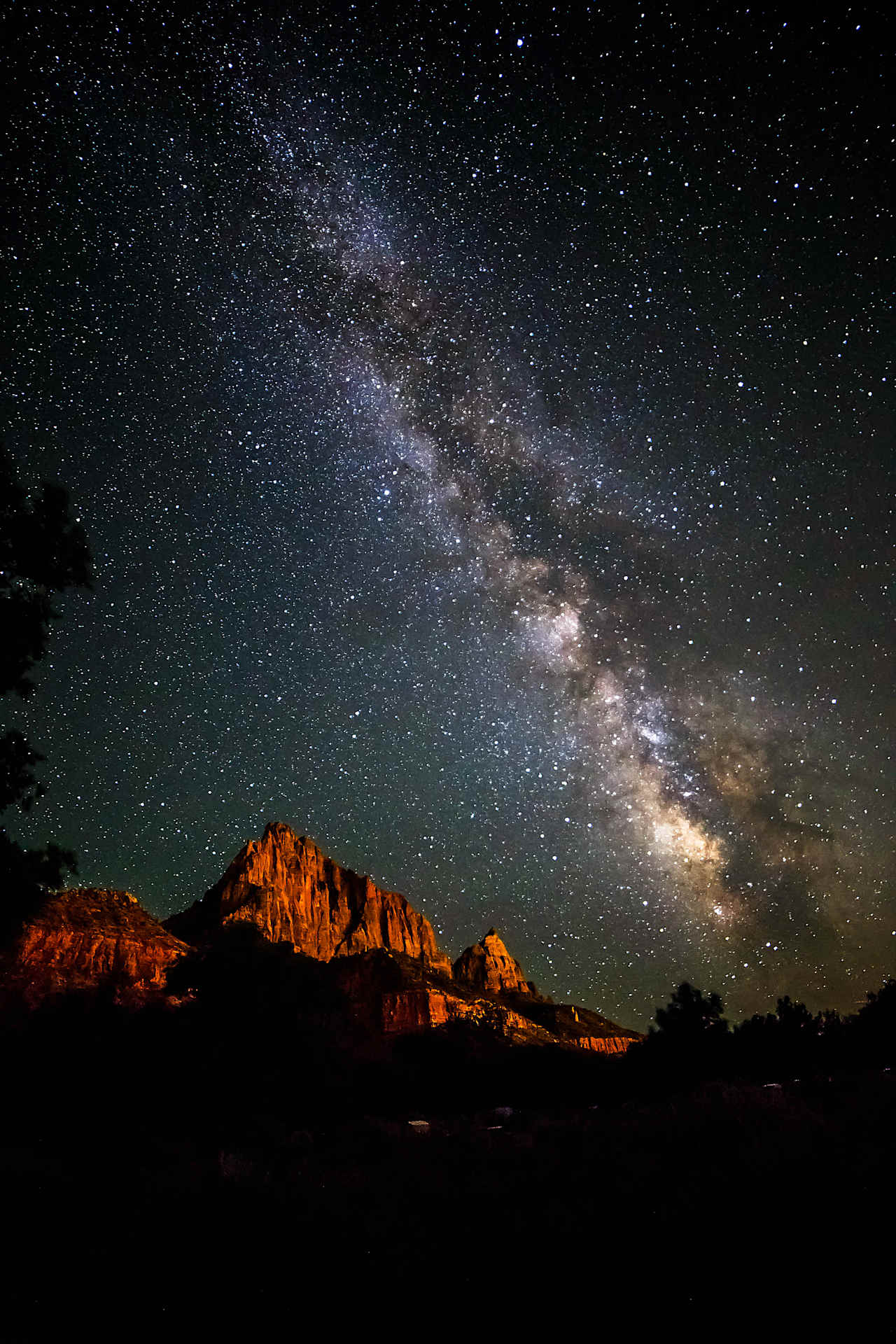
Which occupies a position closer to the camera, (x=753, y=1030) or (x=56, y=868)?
(x=56, y=868)

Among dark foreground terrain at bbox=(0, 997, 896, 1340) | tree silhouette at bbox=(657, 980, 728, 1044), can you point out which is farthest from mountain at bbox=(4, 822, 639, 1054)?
tree silhouette at bbox=(657, 980, 728, 1044)

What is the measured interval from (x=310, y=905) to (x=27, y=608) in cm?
12663

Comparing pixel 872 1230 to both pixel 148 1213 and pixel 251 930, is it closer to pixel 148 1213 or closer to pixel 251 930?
pixel 148 1213

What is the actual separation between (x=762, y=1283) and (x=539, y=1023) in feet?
370

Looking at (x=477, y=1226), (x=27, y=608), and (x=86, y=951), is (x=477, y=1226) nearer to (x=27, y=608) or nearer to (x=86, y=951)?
(x=27, y=608)

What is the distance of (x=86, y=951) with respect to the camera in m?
57.8

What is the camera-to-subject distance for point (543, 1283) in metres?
3.27

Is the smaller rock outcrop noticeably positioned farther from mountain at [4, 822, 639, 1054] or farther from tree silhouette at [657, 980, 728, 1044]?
tree silhouette at [657, 980, 728, 1044]

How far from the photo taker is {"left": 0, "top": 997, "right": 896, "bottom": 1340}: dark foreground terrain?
9.98ft

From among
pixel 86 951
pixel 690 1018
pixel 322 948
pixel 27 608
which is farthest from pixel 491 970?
pixel 27 608

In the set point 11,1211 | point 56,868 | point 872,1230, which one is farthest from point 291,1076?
point 872,1230

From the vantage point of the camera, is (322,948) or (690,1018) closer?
(690,1018)

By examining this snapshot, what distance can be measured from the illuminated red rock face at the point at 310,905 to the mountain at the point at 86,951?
4128 centimetres

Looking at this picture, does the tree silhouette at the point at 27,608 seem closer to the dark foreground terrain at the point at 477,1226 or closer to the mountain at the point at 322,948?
the mountain at the point at 322,948
